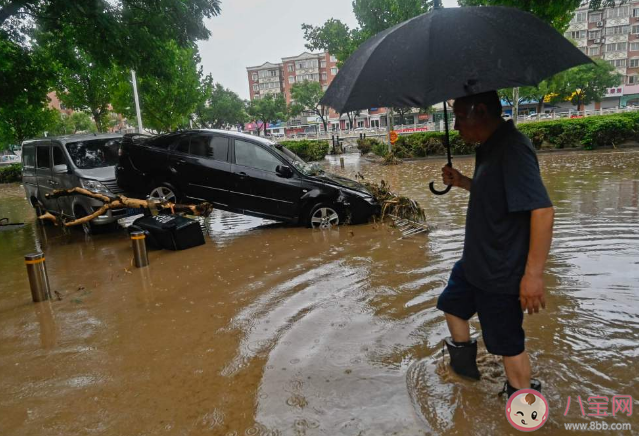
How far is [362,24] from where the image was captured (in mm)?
22781

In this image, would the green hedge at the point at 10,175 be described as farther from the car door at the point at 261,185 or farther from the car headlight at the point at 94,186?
the car door at the point at 261,185

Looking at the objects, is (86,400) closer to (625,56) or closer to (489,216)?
(489,216)

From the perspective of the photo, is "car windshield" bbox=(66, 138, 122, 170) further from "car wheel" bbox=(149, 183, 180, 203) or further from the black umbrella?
the black umbrella

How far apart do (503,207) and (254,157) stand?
634 centimetres

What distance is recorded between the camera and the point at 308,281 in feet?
17.7

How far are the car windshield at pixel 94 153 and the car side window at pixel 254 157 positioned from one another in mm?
3215

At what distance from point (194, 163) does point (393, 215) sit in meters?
3.84

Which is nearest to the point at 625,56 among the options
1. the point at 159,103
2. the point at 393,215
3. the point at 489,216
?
the point at 159,103

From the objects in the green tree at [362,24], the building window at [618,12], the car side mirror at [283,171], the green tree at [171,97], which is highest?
the building window at [618,12]

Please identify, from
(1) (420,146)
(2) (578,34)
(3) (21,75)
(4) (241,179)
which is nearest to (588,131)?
(1) (420,146)

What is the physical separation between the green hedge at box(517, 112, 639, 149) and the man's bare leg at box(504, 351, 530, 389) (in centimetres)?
1775

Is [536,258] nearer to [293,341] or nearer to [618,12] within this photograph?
[293,341]

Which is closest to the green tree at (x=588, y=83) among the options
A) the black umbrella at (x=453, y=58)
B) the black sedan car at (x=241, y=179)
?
the black sedan car at (x=241, y=179)

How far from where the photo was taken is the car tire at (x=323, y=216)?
8.06m
